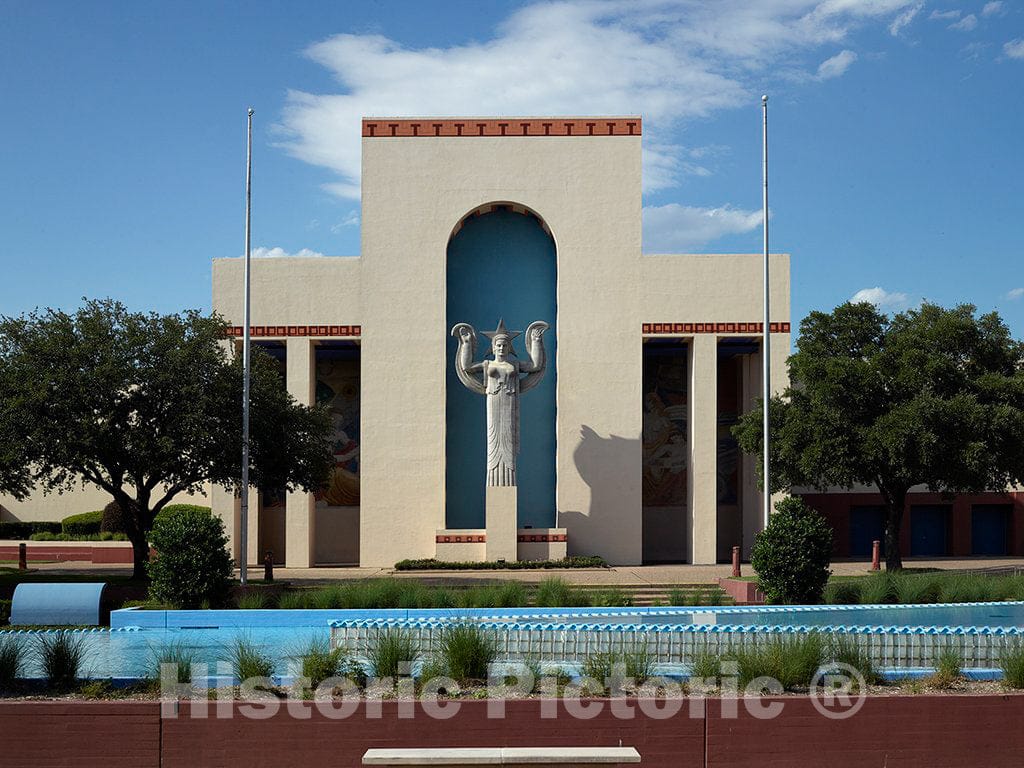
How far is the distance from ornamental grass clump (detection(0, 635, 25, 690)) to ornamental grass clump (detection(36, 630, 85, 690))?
172mm

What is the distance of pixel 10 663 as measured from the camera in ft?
34.3

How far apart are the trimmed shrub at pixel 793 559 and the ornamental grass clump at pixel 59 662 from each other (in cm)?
1230

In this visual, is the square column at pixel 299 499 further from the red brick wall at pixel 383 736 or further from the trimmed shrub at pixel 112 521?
the red brick wall at pixel 383 736

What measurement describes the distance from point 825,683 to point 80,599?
524 inches

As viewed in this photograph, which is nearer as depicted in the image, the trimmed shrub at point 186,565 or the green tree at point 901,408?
the trimmed shrub at point 186,565

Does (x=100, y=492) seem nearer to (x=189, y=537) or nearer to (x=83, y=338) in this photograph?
(x=83, y=338)

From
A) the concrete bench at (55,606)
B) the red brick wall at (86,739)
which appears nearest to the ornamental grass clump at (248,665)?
the red brick wall at (86,739)

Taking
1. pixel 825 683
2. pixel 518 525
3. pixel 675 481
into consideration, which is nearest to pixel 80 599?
pixel 825 683

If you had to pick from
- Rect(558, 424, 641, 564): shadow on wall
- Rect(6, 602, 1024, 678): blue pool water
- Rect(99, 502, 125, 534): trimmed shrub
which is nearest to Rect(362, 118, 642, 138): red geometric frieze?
Rect(558, 424, 641, 564): shadow on wall

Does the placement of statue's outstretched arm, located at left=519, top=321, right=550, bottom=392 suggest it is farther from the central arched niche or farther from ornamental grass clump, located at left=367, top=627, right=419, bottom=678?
ornamental grass clump, located at left=367, top=627, right=419, bottom=678

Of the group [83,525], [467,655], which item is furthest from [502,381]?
[467,655]

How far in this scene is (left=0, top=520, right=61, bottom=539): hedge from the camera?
38.8m

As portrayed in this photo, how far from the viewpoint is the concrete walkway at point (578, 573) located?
25.2 meters

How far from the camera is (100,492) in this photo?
39.1 meters
